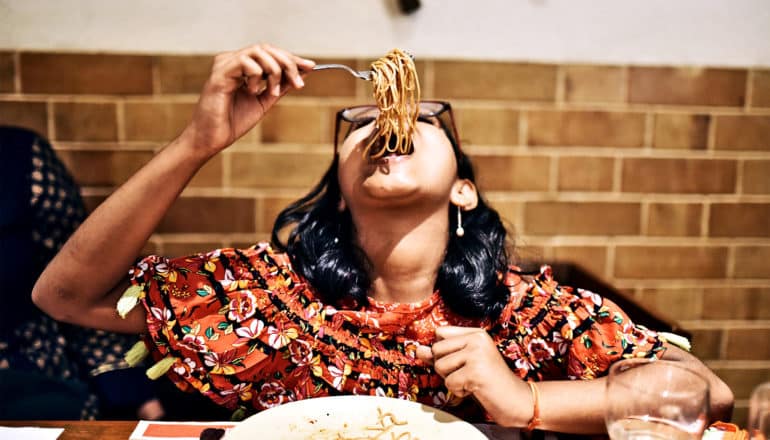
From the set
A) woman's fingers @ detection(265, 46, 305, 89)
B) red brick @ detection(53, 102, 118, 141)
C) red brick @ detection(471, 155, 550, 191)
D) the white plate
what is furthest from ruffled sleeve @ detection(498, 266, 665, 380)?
red brick @ detection(53, 102, 118, 141)

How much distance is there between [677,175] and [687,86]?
1.11 feet

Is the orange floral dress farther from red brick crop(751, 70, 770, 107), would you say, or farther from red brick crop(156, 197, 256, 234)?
red brick crop(751, 70, 770, 107)

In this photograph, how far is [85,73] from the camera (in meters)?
2.58

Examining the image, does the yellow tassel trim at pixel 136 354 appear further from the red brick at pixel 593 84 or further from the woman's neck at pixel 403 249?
the red brick at pixel 593 84

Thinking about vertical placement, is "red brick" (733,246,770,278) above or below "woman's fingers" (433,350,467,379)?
below

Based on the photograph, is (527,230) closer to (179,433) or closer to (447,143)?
(447,143)

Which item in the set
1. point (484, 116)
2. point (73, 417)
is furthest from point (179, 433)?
point (484, 116)

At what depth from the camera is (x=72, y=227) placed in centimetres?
237

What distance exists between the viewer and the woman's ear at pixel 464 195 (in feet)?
5.67

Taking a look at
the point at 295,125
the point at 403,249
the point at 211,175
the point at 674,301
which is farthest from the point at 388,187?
the point at 674,301

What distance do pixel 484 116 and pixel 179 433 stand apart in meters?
1.78

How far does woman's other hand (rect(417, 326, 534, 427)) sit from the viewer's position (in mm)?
1285

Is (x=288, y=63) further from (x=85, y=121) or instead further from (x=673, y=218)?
(x=673, y=218)

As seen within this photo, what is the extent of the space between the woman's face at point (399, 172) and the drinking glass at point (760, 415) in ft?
2.46
